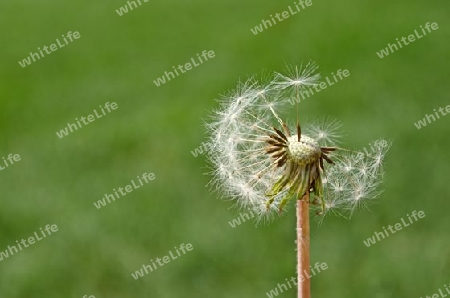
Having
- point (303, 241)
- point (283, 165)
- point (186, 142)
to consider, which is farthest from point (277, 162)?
point (186, 142)

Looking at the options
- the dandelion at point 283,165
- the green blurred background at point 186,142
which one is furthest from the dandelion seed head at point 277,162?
the green blurred background at point 186,142

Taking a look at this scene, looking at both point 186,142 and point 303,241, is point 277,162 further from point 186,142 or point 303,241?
point 186,142

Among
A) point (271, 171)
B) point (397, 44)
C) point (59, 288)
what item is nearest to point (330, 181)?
point (271, 171)

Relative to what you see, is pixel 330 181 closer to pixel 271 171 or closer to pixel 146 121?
pixel 271 171

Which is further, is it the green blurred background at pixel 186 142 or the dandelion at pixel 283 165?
the green blurred background at pixel 186 142

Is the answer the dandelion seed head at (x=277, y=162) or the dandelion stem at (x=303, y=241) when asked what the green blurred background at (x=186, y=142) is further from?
the dandelion stem at (x=303, y=241)

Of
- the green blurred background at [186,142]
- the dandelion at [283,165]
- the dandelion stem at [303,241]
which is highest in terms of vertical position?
the green blurred background at [186,142]

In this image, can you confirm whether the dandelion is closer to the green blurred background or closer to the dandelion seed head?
the dandelion seed head
